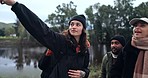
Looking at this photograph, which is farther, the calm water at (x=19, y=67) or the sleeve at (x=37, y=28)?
the calm water at (x=19, y=67)

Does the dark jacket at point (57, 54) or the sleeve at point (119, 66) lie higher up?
the dark jacket at point (57, 54)

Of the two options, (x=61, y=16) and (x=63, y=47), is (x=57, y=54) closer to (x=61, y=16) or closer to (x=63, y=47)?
(x=63, y=47)

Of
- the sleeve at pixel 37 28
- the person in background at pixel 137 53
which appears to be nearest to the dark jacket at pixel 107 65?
the person in background at pixel 137 53

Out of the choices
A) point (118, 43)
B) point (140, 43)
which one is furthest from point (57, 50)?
point (118, 43)

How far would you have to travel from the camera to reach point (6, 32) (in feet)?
263

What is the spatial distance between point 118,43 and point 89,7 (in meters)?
50.0

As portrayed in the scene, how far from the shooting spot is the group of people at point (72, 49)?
2.37 metres

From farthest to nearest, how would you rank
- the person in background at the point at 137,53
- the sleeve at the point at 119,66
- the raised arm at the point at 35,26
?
the sleeve at the point at 119,66, the person in background at the point at 137,53, the raised arm at the point at 35,26

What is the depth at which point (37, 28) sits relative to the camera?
2.38 meters

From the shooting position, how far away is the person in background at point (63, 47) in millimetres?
2400

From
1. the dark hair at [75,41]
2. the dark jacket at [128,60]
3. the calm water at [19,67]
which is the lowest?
the calm water at [19,67]

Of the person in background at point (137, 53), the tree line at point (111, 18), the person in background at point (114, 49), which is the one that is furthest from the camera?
the tree line at point (111, 18)

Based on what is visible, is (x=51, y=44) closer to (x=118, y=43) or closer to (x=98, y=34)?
(x=118, y=43)

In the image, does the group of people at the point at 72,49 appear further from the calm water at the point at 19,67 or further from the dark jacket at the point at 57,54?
the calm water at the point at 19,67
